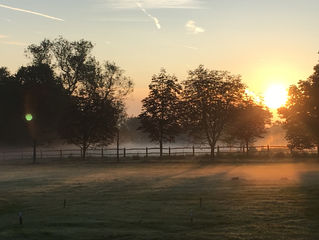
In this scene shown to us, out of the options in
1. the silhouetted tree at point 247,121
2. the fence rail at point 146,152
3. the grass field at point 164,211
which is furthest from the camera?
the silhouetted tree at point 247,121

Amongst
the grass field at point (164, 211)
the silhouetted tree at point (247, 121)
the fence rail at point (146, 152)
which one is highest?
the silhouetted tree at point (247, 121)

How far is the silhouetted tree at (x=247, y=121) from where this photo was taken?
62531 mm

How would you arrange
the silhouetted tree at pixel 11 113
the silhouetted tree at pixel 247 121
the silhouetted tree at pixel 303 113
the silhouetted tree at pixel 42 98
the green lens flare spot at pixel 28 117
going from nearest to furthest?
the silhouetted tree at pixel 303 113, the silhouetted tree at pixel 247 121, the green lens flare spot at pixel 28 117, the silhouetted tree at pixel 42 98, the silhouetted tree at pixel 11 113

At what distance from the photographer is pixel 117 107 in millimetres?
71750

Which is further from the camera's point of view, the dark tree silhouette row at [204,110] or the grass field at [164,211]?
the dark tree silhouette row at [204,110]

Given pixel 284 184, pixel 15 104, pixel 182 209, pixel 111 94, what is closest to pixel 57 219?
pixel 182 209

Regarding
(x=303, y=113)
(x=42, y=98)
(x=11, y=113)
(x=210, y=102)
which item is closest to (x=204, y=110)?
(x=210, y=102)

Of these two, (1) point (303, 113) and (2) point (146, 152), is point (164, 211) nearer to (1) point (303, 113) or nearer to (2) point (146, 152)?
(1) point (303, 113)

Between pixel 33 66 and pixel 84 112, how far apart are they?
16.8 meters

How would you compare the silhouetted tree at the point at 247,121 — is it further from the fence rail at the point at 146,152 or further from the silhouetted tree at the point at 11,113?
the silhouetted tree at the point at 11,113

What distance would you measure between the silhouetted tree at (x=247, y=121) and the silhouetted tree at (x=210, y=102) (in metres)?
1.21

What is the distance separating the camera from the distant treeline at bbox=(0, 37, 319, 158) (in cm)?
5514

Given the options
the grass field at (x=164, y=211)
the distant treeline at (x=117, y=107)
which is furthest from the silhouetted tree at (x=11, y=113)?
the grass field at (x=164, y=211)

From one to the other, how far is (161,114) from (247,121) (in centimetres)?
1249
